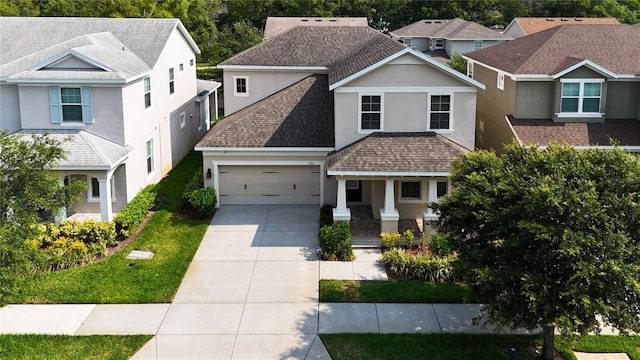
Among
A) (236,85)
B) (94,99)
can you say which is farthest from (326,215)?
(236,85)

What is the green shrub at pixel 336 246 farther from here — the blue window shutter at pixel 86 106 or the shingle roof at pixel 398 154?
the blue window shutter at pixel 86 106

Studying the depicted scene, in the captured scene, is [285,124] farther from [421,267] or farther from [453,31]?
[453,31]

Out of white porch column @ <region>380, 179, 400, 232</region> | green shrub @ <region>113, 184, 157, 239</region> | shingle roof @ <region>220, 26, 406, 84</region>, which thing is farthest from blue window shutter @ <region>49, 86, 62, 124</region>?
white porch column @ <region>380, 179, 400, 232</region>

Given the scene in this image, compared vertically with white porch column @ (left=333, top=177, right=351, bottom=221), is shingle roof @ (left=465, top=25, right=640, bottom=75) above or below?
above

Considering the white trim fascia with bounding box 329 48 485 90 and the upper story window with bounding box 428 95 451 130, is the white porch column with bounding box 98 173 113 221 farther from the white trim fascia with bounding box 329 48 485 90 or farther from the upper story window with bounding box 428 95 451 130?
the upper story window with bounding box 428 95 451 130

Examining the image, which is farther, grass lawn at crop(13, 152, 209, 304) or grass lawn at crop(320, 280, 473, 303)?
grass lawn at crop(13, 152, 209, 304)

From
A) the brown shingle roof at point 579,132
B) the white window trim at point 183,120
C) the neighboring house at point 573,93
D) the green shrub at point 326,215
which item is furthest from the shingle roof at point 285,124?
the brown shingle roof at point 579,132
